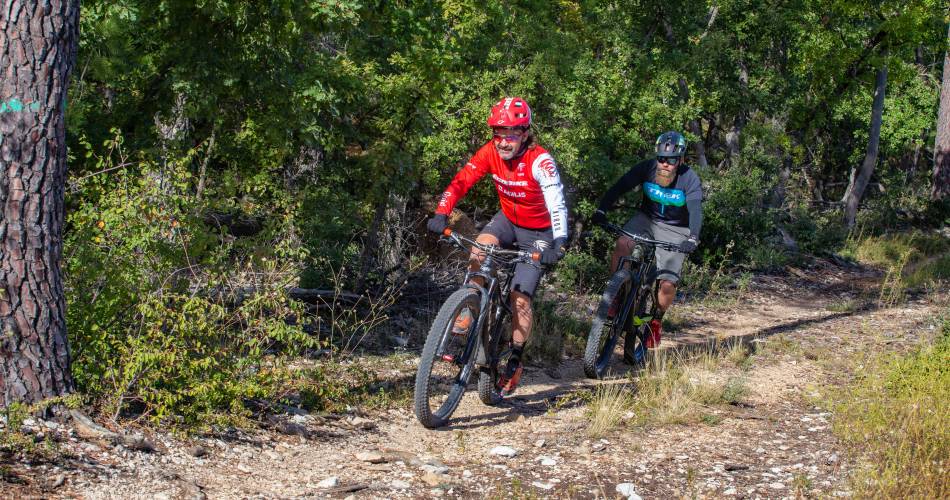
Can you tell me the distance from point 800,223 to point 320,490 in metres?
15.3

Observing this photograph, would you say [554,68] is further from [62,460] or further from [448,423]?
[62,460]

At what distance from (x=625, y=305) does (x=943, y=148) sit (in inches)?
810

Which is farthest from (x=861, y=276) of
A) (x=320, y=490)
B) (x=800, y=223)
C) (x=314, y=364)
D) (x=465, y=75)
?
(x=320, y=490)

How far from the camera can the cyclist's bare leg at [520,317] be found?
718 cm

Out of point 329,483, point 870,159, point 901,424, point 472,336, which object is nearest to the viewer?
point 329,483

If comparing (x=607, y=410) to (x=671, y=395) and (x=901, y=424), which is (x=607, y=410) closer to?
(x=671, y=395)

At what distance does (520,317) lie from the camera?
729 cm

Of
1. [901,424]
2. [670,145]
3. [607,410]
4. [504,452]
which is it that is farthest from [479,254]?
[901,424]

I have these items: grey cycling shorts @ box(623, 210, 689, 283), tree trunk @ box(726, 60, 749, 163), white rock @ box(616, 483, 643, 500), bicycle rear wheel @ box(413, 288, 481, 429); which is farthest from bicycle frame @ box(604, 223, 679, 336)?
tree trunk @ box(726, 60, 749, 163)

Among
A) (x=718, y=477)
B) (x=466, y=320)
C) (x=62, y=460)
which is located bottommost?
(x=718, y=477)

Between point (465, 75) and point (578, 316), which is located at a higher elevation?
point (465, 75)

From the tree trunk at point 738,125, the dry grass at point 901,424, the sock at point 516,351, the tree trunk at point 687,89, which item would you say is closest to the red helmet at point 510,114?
the sock at point 516,351

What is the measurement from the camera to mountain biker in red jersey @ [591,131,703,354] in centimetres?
857

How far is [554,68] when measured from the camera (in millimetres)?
12992
